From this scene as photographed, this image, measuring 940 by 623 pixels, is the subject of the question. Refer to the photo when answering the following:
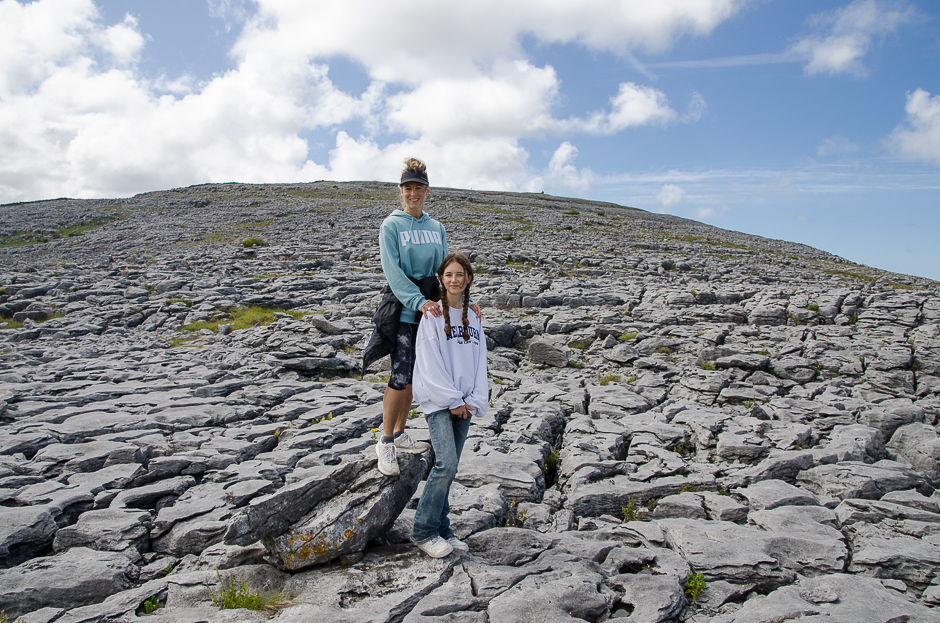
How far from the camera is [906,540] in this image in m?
7.31

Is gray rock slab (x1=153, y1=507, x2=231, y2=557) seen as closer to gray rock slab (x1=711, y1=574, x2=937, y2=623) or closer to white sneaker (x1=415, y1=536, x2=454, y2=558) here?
white sneaker (x1=415, y1=536, x2=454, y2=558)

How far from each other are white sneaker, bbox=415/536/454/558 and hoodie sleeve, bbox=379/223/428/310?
301cm

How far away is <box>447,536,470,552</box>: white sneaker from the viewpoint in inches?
253

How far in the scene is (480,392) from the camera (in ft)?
20.2

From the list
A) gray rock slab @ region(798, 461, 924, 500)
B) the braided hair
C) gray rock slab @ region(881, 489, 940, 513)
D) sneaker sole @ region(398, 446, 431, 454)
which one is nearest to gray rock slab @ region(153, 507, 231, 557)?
sneaker sole @ region(398, 446, 431, 454)

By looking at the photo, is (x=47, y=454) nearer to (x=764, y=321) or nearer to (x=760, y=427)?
(x=760, y=427)

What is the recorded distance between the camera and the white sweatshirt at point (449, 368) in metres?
5.90

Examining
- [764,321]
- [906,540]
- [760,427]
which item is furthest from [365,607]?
[764,321]

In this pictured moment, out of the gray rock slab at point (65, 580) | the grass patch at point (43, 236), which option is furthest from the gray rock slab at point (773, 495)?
the grass patch at point (43, 236)

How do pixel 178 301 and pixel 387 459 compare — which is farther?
pixel 178 301

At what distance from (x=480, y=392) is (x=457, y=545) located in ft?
7.04

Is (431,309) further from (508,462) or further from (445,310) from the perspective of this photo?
(508,462)

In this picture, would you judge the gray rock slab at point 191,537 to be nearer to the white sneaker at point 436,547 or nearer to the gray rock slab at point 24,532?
the gray rock slab at point 24,532

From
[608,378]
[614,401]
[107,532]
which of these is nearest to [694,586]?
[614,401]
